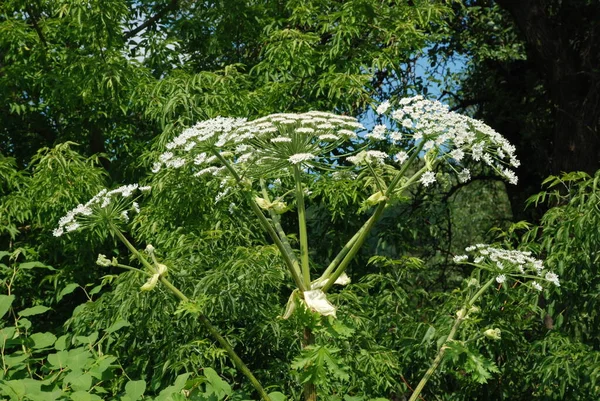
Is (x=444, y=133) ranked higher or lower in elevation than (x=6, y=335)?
higher

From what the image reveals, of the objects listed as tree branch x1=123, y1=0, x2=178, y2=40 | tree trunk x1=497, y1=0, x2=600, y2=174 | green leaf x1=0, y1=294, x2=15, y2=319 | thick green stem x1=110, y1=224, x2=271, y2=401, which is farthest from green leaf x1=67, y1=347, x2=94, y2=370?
tree trunk x1=497, y1=0, x2=600, y2=174

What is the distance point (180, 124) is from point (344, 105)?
1514 millimetres

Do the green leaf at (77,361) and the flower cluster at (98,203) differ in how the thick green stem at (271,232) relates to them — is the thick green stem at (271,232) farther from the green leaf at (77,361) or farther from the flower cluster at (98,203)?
the green leaf at (77,361)

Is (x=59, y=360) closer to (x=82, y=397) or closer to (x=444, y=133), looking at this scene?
(x=82, y=397)

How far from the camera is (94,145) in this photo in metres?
7.06

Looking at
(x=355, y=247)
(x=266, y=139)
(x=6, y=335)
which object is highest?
(x=266, y=139)

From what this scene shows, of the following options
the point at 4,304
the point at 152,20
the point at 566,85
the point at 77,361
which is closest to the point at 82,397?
the point at 77,361

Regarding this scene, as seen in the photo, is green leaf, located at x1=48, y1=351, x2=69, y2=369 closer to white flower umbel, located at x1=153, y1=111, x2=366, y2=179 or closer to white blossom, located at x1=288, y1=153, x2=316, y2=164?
white flower umbel, located at x1=153, y1=111, x2=366, y2=179

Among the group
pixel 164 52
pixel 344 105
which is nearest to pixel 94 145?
pixel 164 52

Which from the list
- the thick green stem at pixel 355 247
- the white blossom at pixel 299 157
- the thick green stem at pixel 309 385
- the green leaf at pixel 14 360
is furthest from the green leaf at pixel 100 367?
the white blossom at pixel 299 157

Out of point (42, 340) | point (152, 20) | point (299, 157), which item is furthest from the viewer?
point (152, 20)

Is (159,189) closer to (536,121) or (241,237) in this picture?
(241,237)

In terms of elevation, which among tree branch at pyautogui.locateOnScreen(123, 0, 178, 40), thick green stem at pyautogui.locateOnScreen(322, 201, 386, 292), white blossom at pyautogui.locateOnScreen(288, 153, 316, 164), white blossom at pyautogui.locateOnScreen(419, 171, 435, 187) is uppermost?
tree branch at pyautogui.locateOnScreen(123, 0, 178, 40)

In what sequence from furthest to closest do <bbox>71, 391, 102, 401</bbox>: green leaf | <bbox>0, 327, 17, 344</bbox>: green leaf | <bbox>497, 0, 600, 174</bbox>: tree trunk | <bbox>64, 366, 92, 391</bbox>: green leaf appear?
<bbox>497, 0, 600, 174</bbox>: tree trunk < <bbox>0, 327, 17, 344</bbox>: green leaf < <bbox>64, 366, 92, 391</bbox>: green leaf < <bbox>71, 391, 102, 401</bbox>: green leaf
